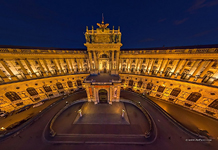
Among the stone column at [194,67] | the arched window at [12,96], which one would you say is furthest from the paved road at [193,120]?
the arched window at [12,96]

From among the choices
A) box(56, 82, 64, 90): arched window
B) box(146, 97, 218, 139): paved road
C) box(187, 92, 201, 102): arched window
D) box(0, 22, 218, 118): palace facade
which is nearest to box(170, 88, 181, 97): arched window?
→ box(0, 22, 218, 118): palace facade

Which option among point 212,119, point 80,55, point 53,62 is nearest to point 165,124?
point 212,119

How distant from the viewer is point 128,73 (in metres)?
27.8

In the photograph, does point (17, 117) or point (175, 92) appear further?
point (175, 92)

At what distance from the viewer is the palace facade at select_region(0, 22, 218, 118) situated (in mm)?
17406

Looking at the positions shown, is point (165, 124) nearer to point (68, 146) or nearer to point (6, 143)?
point (68, 146)

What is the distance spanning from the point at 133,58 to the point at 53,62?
31553mm

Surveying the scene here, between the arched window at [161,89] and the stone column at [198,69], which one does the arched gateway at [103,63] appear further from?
the stone column at [198,69]

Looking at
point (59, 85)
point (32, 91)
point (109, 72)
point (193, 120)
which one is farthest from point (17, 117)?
point (193, 120)

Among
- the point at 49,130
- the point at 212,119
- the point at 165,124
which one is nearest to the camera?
the point at 49,130

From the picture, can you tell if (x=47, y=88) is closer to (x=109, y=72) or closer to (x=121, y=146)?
(x=109, y=72)

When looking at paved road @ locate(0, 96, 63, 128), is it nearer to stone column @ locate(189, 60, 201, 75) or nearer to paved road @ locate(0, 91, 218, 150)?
paved road @ locate(0, 91, 218, 150)

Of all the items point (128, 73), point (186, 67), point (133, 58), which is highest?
point (133, 58)

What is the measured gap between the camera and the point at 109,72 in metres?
24.6
